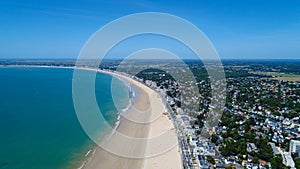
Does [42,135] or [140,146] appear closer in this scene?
[140,146]

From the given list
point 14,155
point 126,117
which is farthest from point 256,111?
point 14,155

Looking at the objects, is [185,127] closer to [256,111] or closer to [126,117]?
[126,117]

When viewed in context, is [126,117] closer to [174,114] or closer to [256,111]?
[174,114]

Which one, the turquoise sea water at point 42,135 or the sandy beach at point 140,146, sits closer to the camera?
the sandy beach at point 140,146

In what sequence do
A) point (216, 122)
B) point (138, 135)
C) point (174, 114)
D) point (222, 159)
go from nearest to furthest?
point (222, 159) < point (138, 135) < point (216, 122) < point (174, 114)

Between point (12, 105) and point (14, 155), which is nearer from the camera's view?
point (14, 155)

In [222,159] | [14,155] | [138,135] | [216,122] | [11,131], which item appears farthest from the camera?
[216,122]

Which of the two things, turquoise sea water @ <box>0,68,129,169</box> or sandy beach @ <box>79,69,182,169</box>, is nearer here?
sandy beach @ <box>79,69,182,169</box>
